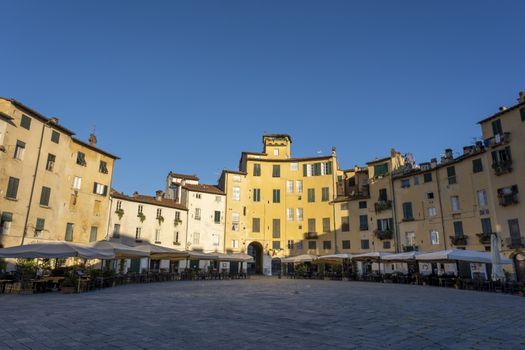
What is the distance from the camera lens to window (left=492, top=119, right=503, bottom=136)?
31.1 metres

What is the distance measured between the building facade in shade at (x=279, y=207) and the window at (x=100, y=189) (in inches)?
652

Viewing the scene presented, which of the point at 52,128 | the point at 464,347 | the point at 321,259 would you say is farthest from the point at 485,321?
the point at 52,128

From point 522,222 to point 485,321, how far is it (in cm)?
2288

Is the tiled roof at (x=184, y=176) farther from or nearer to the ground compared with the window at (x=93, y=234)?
farther from the ground

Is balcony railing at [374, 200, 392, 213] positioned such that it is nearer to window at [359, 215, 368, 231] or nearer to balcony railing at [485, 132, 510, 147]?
window at [359, 215, 368, 231]

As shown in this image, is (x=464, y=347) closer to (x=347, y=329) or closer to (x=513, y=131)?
(x=347, y=329)

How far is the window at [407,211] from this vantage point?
38844 millimetres

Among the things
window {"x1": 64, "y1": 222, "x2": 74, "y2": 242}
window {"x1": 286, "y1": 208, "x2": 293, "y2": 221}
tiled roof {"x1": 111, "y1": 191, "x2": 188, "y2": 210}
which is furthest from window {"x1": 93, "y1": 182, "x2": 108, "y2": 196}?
window {"x1": 286, "y1": 208, "x2": 293, "y2": 221}

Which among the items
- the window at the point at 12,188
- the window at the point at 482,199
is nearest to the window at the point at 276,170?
the window at the point at 482,199

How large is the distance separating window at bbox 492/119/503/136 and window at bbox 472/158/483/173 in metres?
2.77

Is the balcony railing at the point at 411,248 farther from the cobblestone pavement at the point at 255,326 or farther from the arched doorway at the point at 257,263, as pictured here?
the cobblestone pavement at the point at 255,326

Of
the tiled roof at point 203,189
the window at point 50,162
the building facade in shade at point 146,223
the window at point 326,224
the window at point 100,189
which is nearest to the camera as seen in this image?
the window at point 50,162

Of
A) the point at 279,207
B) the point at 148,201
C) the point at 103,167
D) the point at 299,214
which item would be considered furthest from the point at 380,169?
the point at 103,167

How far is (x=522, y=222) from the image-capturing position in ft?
92.4
